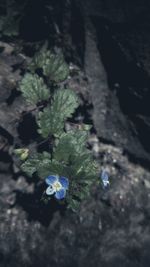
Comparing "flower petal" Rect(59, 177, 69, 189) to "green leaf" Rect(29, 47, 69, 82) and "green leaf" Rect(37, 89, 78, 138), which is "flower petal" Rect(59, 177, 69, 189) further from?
"green leaf" Rect(29, 47, 69, 82)

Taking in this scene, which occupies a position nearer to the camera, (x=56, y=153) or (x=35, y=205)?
(x=56, y=153)

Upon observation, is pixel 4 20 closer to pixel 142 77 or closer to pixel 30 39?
pixel 30 39

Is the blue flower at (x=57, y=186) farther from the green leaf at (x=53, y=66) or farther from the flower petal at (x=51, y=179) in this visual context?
the green leaf at (x=53, y=66)

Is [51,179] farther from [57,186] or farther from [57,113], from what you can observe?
[57,113]

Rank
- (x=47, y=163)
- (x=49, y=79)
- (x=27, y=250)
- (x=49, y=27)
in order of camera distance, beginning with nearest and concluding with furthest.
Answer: (x=47, y=163)
(x=27, y=250)
(x=49, y=79)
(x=49, y=27)

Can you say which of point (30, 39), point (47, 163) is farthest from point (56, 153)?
point (30, 39)

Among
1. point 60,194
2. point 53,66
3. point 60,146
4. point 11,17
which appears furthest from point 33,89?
point 60,194
